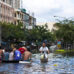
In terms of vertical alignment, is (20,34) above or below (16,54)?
above

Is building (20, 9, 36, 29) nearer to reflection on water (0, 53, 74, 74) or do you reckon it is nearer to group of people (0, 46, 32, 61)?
group of people (0, 46, 32, 61)

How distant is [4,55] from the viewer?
30469 mm

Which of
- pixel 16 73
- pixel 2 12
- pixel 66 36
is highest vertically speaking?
pixel 2 12

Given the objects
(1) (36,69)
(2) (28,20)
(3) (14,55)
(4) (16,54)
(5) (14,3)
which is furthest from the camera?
(2) (28,20)

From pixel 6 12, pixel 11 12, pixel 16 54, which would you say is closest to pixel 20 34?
pixel 6 12

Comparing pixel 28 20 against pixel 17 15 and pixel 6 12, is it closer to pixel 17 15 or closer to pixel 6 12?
pixel 17 15

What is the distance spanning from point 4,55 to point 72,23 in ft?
206

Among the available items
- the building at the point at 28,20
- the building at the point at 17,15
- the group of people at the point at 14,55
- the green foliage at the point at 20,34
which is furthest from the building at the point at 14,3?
the group of people at the point at 14,55

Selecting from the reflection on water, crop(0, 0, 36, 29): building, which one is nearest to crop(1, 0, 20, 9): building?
crop(0, 0, 36, 29): building

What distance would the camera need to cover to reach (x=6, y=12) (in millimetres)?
105562

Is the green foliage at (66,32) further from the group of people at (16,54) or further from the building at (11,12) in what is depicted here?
the group of people at (16,54)

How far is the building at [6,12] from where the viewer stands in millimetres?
100425

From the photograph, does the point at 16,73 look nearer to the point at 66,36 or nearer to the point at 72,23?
the point at 66,36

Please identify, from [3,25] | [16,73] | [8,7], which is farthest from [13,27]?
[16,73]
